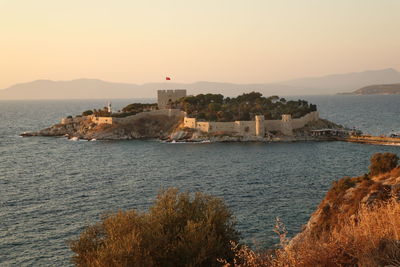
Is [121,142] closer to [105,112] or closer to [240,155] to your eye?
[105,112]

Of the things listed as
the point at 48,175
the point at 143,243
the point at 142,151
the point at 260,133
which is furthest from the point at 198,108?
the point at 143,243

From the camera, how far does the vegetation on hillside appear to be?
8669 centimetres

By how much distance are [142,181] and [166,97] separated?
6168 centimetres

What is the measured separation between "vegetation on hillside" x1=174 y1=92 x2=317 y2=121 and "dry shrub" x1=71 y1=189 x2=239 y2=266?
6646cm

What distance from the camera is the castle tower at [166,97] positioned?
338 ft

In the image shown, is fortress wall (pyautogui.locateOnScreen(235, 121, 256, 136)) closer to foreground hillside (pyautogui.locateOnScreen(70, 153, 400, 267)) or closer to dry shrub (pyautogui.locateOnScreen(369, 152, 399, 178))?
dry shrub (pyautogui.locateOnScreen(369, 152, 399, 178))

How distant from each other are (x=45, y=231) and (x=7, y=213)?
21.0 feet

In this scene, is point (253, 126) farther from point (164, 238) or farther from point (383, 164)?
point (164, 238)

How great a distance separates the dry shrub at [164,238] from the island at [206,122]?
61594 mm

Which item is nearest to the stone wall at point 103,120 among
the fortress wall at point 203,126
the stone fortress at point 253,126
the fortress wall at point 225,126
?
the stone fortress at point 253,126

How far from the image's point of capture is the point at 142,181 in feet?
149

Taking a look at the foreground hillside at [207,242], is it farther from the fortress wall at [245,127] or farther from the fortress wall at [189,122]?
the fortress wall at [189,122]

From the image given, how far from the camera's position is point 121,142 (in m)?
81.1

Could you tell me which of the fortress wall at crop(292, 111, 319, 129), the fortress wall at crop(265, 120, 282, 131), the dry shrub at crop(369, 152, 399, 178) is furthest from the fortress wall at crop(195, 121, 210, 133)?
the dry shrub at crop(369, 152, 399, 178)
